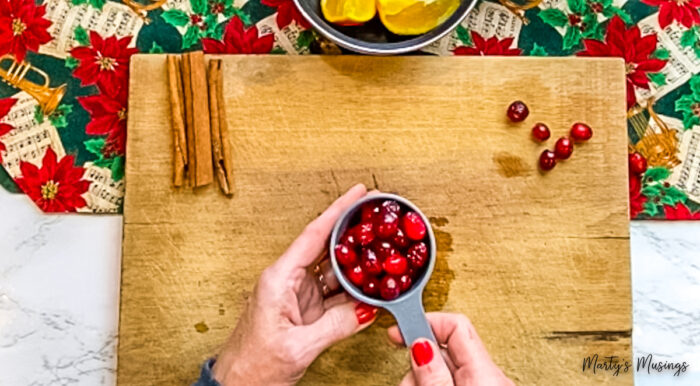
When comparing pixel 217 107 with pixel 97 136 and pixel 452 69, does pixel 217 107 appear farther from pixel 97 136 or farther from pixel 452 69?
pixel 452 69

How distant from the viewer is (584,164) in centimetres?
147

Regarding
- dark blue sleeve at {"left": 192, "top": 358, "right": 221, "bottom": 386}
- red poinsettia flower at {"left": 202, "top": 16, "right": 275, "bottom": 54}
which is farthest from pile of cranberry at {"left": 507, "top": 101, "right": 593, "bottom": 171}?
dark blue sleeve at {"left": 192, "top": 358, "right": 221, "bottom": 386}

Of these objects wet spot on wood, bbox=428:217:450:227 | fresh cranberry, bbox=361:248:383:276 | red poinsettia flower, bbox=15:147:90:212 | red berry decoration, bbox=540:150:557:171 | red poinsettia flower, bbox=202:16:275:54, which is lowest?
red poinsettia flower, bbox=15:147:90:212

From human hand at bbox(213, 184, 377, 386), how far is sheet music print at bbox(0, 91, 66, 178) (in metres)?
0.56

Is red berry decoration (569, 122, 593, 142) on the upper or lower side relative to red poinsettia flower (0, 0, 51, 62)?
upper

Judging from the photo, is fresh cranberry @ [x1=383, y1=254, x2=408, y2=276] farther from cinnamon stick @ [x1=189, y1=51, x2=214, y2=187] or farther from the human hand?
cinnamon stick @ [x1=189, y1=51, x2=214, y2=187]

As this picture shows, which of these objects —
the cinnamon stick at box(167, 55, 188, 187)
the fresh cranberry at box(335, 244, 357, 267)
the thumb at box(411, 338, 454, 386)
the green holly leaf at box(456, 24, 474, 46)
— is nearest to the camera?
the thumb at box(411, 338, 454, 386)

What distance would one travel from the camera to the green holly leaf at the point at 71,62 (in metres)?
1.50

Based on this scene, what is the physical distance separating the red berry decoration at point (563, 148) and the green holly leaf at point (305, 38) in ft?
1.85

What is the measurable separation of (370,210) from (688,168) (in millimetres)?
737

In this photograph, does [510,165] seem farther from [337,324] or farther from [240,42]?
[240,42]

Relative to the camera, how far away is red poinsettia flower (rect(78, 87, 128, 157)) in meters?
1.49

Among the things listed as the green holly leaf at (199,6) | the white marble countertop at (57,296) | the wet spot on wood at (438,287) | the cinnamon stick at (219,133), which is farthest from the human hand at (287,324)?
the green holly leaf at (199,6)

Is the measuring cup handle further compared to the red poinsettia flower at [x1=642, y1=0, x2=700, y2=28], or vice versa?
the red poinsettia flower at [x1=642, y1=0, x2=700, y2=28]
